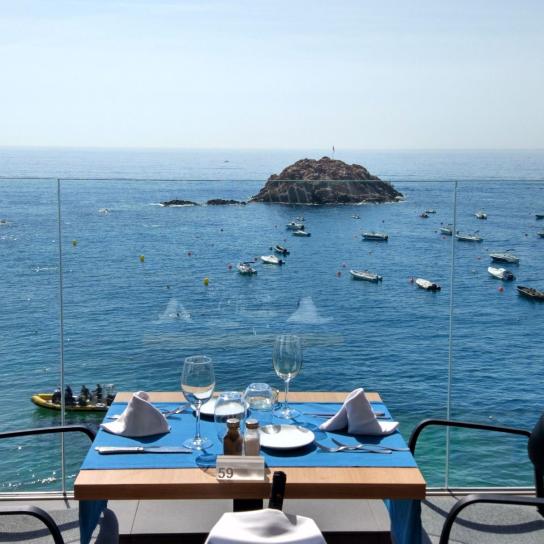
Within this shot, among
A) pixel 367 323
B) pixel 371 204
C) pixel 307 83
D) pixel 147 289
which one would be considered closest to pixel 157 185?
pixel 371 204

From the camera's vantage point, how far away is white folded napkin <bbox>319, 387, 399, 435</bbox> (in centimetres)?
225

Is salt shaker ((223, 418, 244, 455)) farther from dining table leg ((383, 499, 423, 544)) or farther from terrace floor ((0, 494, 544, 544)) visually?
terrace floor ((0, 494, 544, 544))

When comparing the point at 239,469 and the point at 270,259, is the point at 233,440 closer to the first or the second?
the point at 239,469

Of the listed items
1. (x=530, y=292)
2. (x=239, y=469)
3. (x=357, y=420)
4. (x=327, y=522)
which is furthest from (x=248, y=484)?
(x=530, y=292)

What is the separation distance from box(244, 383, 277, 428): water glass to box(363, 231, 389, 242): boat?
375 centimetres

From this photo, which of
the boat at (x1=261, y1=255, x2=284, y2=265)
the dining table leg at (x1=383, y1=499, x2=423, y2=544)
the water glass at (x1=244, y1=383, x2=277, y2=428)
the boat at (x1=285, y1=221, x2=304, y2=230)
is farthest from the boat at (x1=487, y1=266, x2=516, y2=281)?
the water glass at (x1=244, y1=383, x2=277, y2=428)

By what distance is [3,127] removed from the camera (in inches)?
2249

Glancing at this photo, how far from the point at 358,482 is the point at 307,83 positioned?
36839 millimetres

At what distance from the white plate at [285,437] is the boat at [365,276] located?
487 centimetres

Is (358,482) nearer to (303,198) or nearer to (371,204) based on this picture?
(303,198)

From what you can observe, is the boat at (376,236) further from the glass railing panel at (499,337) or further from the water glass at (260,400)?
the water glass at (260,400)

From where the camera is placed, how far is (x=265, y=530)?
1.40 metres

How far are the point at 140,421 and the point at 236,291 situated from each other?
4000 mm

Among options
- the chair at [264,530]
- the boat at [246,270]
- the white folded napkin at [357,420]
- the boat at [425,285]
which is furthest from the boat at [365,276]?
the chair at [264,530]
